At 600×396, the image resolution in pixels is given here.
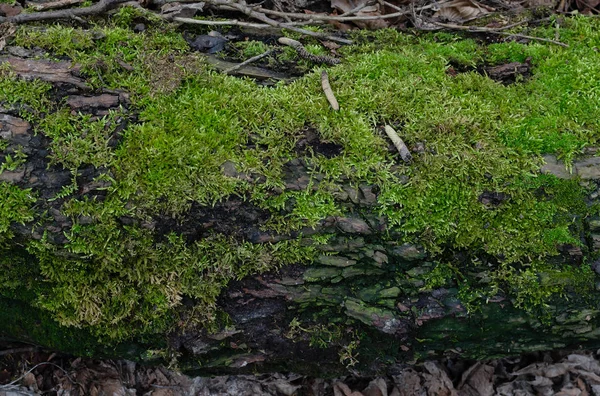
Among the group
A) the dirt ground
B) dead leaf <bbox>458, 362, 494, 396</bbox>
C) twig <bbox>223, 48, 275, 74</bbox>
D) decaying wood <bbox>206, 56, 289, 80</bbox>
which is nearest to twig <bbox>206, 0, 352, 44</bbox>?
twig <bbox>223, 48, 275, 74</bbox>

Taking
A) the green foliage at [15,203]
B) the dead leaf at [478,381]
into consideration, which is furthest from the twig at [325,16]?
the dead leaf at [478,381]

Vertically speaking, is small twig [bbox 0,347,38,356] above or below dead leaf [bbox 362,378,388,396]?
above

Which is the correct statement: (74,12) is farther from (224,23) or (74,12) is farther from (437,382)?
(437,382)

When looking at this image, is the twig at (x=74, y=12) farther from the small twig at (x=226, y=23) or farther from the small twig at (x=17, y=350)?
the small twig at (x=17, y=350)

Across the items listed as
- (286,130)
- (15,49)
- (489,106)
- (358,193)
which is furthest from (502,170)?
(15,49)

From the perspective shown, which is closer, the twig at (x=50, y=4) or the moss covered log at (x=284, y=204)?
the moss covered log at (x=284, y=204)

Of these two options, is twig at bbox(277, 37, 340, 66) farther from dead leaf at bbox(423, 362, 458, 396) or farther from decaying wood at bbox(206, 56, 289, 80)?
dead leaf at bbox(423, 362, 458, 396)

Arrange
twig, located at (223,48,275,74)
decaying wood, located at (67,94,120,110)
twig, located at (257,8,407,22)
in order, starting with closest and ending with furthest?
1. decaying wood, located at (67,94,120,110)
2. twig, located at (223,48,275,74)
3. twig, located at (257,8,407,22)

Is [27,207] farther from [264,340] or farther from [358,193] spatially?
[358,193]
